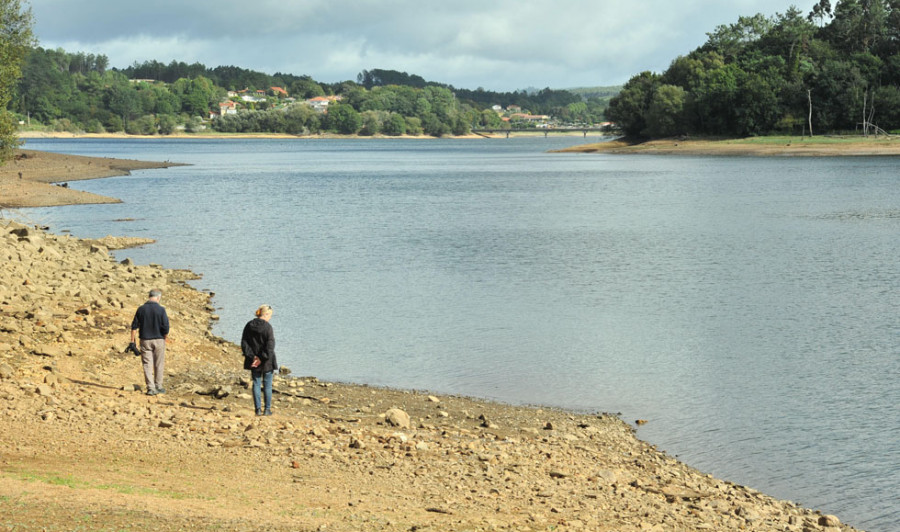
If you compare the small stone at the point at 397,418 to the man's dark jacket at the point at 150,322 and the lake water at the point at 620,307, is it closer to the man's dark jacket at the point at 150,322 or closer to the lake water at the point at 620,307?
the lake water at the point at 620,307

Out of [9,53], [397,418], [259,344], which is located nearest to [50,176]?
[9,53]

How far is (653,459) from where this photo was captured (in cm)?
1578

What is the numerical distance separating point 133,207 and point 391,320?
143 feet

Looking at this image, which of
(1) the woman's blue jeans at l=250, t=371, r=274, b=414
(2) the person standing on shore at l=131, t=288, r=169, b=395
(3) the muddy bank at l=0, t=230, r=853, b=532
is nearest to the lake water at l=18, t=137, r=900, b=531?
(3) the muddy bank at l=0, t=230, r=853, b=532

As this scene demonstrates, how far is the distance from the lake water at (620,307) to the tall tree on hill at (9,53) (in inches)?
211

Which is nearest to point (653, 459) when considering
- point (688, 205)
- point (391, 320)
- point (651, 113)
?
point (391, 320)

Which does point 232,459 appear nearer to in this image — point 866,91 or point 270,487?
point 270,487

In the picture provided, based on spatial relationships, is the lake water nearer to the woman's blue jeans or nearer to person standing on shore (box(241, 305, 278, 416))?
the woman's blue jeans

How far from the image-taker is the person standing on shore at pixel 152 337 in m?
17.0

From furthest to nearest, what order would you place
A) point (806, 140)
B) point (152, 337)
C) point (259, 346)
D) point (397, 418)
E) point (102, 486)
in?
1. point (806, 140)
2. point (152, 337)
3. point (397, 418)
4. point (259, 346)
5. point (102, 486)

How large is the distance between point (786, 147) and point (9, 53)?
12113 centimetres

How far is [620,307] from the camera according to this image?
2978 centimetres

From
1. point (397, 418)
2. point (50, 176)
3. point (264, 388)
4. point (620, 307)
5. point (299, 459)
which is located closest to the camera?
point (299, 459)

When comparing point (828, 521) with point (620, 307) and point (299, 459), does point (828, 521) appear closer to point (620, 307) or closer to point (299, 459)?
point (299, 459)
